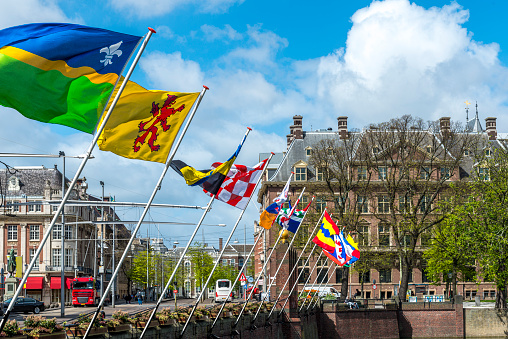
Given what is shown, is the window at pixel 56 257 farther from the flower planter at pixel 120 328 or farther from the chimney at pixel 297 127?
the flower planter at pixel 120 328

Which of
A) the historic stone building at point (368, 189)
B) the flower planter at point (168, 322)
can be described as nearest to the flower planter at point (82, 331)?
the flower planter at point (168, 322)

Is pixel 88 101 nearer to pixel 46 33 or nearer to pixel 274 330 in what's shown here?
pixel 46 33

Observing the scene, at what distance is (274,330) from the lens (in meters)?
38.4

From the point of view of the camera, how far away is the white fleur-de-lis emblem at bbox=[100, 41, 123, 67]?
13.1m

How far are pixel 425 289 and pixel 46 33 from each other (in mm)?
83760

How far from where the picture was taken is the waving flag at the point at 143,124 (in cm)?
1469

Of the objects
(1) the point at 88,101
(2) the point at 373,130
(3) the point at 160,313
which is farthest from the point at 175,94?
(2) the point at 373,130

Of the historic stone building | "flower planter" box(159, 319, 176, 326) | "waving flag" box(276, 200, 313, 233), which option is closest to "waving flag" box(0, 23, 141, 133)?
"flower planter" box(159, 319, 176, 326)

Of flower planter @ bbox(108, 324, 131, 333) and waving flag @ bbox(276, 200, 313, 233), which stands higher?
waving flag @ bbox(276, 200, 313, 233)

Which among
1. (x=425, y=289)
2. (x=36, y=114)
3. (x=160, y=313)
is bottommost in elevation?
(x=425, y=289)

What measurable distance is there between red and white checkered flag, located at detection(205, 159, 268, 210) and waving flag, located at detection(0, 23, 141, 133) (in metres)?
11.6

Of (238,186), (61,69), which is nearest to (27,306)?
(238,186)

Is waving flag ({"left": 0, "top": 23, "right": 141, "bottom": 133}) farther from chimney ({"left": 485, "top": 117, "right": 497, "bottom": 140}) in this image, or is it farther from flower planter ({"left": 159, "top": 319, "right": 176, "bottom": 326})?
chimney ({"left": 485, "top": 117, "right": 497, "bottom": 140})

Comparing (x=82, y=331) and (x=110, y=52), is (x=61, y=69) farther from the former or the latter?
(x=82, y=331)
